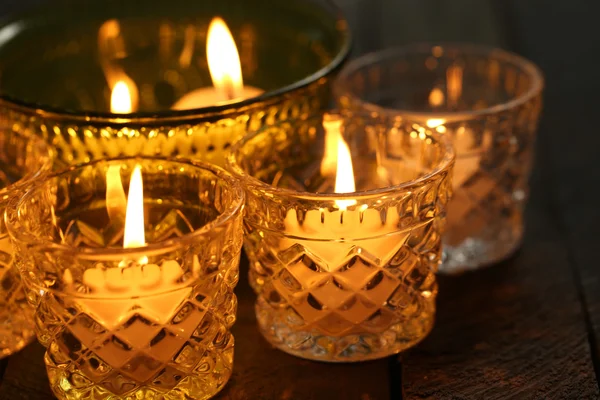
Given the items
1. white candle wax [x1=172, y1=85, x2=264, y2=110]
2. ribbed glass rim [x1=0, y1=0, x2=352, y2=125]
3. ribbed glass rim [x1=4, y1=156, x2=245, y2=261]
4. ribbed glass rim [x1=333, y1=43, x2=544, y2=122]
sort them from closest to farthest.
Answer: ribbed glass rim [x1=4, y1=156, x2=245, y2=261]
ribbed glass rim [x1=0, y1=0, x2=352, y2=125]
ribbed glass rim [x1=333, y1=43, x2=544, y2=122]
white candle wax [x1=172, y1=85, x2=264, y2=110]

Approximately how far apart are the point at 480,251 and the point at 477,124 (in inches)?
4.6

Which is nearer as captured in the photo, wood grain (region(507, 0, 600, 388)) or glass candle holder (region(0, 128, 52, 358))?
glass candle holder (region(0, 128, 52, 358))

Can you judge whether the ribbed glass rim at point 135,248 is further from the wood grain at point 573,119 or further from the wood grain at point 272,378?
the wood grain at point 573,119

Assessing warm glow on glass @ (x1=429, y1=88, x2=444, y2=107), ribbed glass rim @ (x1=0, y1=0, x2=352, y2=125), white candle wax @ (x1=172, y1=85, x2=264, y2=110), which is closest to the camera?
ribbed glass rim @ (x1=0, y1=0, x2=352, y2=125)

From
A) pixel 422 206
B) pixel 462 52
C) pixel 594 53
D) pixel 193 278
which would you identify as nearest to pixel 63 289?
pixel 193 278

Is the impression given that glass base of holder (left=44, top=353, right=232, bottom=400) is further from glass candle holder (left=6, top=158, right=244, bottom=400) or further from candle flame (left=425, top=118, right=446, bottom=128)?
candle flame (left=425, top=118, right=446, bottom=128)

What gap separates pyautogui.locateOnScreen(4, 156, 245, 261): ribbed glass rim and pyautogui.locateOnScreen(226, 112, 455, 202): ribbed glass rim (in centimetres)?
1

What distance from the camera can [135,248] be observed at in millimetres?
605

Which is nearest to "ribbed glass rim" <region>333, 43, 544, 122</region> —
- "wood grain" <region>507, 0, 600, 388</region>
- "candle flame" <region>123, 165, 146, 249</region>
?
"wood grain" <region>507, 0, 600, 388</region>

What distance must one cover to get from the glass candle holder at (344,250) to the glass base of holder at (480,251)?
101mm

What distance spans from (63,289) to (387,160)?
308 millimetres

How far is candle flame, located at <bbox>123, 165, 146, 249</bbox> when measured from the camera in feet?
2.28

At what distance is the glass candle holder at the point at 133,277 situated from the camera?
621mm

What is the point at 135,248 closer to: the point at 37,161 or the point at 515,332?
the point at 37,161
